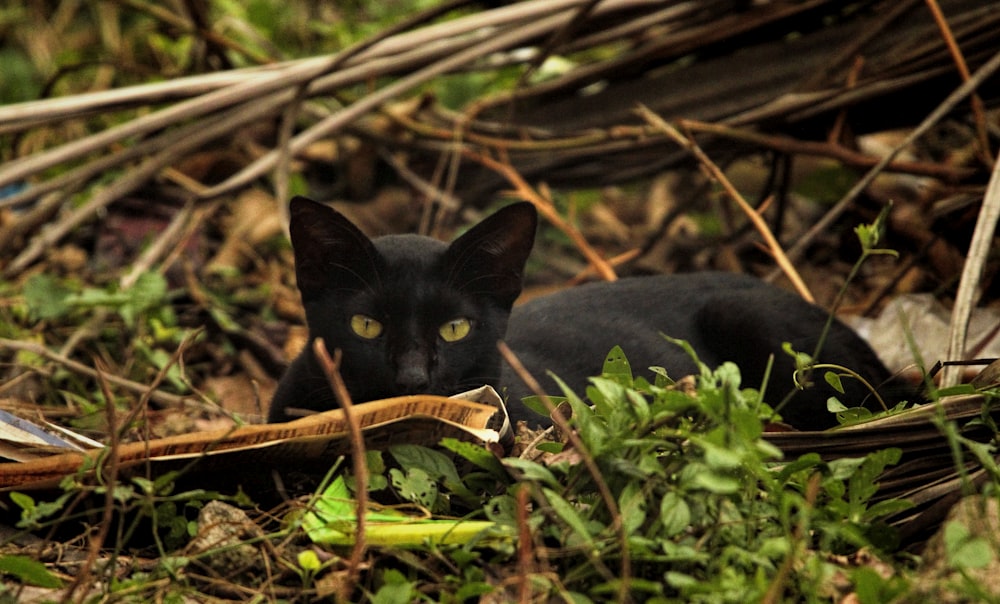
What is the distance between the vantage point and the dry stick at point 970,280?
2406 millimetres

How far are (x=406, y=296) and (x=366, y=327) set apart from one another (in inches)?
5.1

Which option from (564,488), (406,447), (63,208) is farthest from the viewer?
(63,208)

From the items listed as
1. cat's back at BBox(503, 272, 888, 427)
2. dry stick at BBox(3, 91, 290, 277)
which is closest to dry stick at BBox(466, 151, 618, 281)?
cat's back at BBox(503, 272, 888, 427)

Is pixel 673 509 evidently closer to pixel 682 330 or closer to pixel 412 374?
pixel 412 374

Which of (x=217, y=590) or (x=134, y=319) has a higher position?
(x=217, y=590)

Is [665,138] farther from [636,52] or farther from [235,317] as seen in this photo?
[235,317]

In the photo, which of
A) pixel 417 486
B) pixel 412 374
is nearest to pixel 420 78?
pixel 412 374

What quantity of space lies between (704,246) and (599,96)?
0.83 meters

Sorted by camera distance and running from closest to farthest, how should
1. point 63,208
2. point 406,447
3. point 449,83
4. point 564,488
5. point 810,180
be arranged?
point 564,488 → point 406,447 → point 810,180 → point 63,208 → point 449,83

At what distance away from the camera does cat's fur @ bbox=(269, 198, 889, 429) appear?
2.34 metres

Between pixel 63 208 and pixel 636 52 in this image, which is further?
pixel 63 208

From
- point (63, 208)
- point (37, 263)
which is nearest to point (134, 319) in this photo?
point (37, 263)

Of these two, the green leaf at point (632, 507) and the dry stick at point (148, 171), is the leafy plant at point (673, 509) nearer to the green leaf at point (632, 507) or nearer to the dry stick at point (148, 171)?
the green leaf at point (632, 507)

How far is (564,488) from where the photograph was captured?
1745 mm
